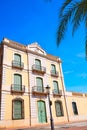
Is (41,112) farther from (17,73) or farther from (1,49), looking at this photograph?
(1,49)

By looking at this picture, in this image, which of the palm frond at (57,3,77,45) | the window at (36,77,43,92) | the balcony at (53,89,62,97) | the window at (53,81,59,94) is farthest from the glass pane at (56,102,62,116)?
the palm frond at (57,3,77,45)

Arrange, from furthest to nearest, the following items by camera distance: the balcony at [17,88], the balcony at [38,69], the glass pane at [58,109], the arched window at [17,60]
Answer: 1. the glass pane at [58,109]
2. the balcony at [38,69]
3. the arched window at [17,60]
4. the balcony at [17,88]

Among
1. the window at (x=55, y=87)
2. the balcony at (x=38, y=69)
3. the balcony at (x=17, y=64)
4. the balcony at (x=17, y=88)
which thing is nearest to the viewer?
the balcony at (x=17, y=88)

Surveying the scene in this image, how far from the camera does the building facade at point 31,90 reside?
19.9 metres

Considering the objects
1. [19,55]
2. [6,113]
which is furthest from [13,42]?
[6,113]

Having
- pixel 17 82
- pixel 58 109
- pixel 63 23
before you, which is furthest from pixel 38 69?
pixel 63 23

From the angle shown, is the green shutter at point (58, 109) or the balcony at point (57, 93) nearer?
the green shutter at point (58, 109)

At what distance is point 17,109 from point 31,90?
143 inches

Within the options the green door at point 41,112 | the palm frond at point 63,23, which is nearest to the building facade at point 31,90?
the green door at point 41,112

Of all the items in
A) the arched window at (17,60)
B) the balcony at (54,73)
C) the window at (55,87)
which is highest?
the arched window at (17,60)

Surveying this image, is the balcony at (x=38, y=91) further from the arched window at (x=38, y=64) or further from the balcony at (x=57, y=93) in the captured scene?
the arched window at (x=38, y=64)

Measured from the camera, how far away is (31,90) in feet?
74.7

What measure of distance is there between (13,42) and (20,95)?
8382 millimetres

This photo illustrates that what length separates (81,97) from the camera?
30938mm
